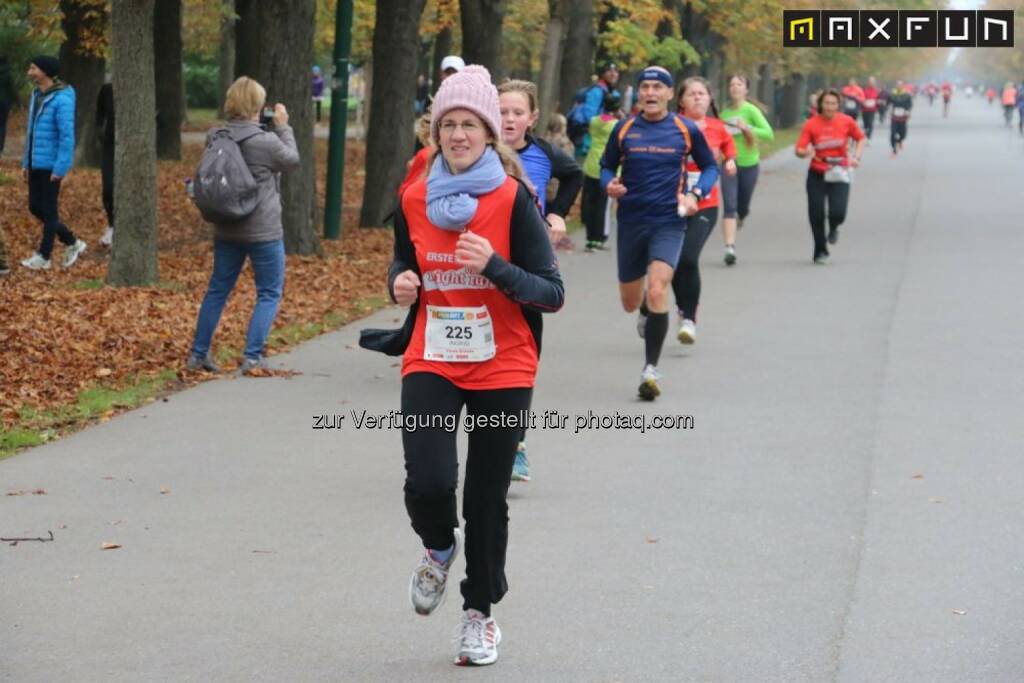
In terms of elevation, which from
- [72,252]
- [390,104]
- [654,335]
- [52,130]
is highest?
[390,104]

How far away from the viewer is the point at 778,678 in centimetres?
548

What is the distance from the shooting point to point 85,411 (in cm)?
1033

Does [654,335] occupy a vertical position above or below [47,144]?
below

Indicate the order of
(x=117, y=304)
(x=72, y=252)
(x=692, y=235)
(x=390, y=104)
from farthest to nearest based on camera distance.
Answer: (x=390, y=104) → (x=72, y=252) → (x=117, y=304) → (x=692, y=235)

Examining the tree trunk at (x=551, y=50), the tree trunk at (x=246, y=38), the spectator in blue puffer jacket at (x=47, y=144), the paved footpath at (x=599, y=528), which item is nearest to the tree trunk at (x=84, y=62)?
the tree trunk at (x=246, y=38)

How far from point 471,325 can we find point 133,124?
1009 centimetres

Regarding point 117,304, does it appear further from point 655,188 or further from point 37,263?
point 655,188

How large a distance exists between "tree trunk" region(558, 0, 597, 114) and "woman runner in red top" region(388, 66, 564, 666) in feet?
79.2

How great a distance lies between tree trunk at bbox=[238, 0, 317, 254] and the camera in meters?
18.5

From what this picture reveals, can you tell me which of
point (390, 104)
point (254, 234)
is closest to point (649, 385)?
point (254, 234)

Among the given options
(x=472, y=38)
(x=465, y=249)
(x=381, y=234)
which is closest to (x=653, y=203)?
(x=465, y=249)

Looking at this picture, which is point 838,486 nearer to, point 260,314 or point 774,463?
point 774,463

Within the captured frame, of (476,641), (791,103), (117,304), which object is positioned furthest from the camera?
(791,103)

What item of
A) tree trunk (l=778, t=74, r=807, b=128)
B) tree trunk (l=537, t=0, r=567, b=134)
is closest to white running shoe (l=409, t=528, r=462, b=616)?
tree trunk (l=537, t=0, r=567, b=134)
